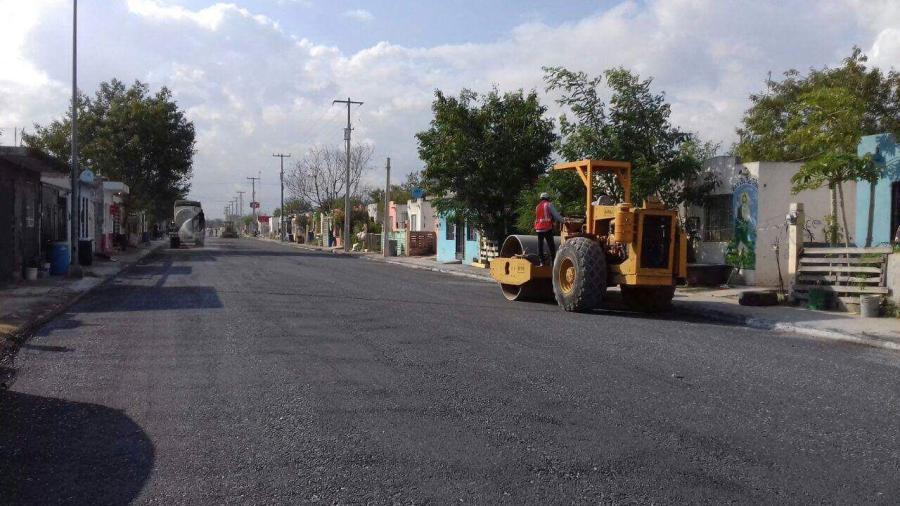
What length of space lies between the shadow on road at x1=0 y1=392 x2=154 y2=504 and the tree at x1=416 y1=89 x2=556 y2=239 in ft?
69.2

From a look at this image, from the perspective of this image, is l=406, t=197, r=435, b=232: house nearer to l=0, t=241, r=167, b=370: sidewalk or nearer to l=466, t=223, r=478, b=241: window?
l=466, t=223, r=478, b=241: window

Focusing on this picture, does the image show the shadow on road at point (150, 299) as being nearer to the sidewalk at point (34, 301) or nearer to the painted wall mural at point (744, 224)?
the sidewalk at point (34, 301)

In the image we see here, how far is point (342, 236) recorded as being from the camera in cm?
6059

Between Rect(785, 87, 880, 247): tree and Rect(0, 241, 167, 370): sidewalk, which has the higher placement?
Rect(785, 87, 880, 247): tree

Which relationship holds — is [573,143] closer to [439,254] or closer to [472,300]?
[472,300]

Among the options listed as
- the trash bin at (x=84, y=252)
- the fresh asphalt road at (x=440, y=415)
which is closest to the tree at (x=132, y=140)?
the trash bin at (x=84, y=252)

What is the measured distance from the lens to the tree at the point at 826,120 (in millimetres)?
16078

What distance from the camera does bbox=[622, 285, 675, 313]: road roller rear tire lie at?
1490 cm

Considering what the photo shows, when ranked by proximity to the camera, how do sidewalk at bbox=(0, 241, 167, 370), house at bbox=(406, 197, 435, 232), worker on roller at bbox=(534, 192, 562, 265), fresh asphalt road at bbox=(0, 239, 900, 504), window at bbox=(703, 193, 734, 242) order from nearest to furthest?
fresh asphalt road at bbox=(0, 239, 900, 504), sidewalk at bbox=(0, 241, 167, 370), worker on roller at bbox=(534, 192, 562, 265), window at bbox=(703, 193, 734, 242), house at bbox=(406, 197, 435, 232)

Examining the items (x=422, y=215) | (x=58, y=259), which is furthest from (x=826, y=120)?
(x=422, y=215)

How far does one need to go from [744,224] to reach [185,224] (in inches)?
1649

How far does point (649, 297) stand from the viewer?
15078 mm

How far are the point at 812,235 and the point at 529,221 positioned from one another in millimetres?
7549

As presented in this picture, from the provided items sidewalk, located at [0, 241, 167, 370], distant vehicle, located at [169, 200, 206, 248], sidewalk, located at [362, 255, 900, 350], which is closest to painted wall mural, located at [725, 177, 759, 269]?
sidewalk, located at [362, 255, 900, 350]
